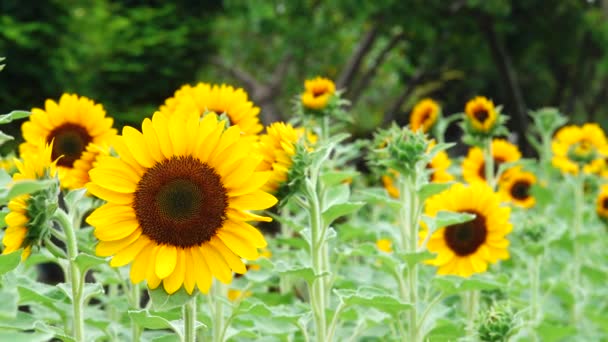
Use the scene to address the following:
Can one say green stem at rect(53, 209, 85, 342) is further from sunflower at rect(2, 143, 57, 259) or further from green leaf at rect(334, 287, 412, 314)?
green leaf at rect(334, 287, 412, 314)

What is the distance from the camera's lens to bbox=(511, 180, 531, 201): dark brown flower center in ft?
12.6

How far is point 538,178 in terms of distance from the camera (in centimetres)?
450

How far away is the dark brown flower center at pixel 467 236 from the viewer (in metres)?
2.03

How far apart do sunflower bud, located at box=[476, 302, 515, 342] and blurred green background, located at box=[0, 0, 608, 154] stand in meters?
5.41

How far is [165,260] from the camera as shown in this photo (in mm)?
1115

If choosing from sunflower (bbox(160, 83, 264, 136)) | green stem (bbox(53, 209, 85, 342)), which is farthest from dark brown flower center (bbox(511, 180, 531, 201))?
green stem (bbox(53, 209, 85, 342))

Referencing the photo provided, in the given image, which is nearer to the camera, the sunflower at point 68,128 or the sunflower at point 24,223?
the sunflower at point 24,223

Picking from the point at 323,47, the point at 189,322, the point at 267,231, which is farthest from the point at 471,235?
the point at 323,47

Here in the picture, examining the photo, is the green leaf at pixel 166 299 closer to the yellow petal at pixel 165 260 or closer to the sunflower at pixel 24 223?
the yellow petal at pixel 165 260

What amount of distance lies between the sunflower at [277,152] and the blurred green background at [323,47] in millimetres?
5360

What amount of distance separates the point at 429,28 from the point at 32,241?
732cm

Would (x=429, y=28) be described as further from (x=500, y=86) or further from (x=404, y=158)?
(x=404, y=158)

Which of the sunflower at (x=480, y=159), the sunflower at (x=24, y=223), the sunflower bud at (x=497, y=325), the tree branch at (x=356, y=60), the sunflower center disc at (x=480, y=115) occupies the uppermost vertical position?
the tree branch at (x=356, y=60)

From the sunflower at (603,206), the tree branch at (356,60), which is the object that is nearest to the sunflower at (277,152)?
the sunflower at (603,206)
